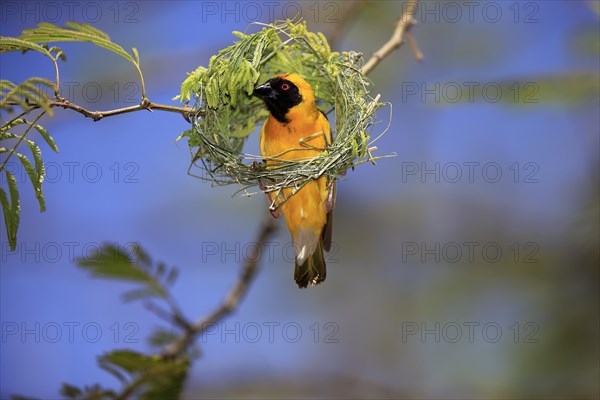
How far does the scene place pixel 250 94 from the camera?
3.01m

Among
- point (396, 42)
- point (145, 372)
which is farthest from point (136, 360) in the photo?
point (396, 42)

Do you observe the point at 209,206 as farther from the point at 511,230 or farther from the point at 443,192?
the point at 511,230

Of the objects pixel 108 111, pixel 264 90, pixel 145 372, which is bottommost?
pixel 145 372

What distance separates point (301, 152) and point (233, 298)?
1.03 meters

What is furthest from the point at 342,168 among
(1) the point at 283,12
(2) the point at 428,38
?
(2) the point at 428,38

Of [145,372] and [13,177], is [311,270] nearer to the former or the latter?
[145,372]

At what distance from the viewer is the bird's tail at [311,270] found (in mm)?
3453

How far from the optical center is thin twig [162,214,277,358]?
3.46 m

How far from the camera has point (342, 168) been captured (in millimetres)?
3025

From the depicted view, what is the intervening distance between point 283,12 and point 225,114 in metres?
2.53

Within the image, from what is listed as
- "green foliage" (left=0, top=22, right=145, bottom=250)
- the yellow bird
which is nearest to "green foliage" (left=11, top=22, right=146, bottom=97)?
"green foliage" (left=0, top=22, right=145, bottom=250)

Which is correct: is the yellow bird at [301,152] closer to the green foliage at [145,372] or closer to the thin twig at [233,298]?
the thin twig at [233,298]

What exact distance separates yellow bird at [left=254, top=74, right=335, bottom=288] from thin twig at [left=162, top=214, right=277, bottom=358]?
26 centimetres

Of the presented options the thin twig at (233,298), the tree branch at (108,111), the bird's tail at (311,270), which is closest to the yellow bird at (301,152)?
the bird's tail at (311,270)
